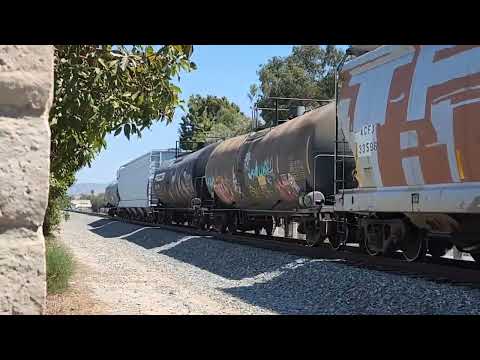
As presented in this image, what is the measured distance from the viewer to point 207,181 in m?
22.3

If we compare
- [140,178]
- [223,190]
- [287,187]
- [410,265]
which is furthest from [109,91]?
[140,178]

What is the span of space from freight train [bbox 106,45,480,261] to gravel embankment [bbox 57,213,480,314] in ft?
3.71

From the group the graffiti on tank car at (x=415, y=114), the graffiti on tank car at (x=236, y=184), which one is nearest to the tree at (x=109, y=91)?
the graffiti on tank car at (x=415, y=114)

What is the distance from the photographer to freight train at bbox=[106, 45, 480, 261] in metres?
7.84

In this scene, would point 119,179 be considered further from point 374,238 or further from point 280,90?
point 374,238

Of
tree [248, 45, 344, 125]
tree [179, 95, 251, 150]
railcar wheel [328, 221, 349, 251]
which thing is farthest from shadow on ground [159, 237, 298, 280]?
tree [179, 95, 251, 150]

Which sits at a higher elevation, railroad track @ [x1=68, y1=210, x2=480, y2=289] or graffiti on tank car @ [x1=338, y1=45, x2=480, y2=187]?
graffiti on tank car @ [x1=338, y1=45, x2=480, y2=187]

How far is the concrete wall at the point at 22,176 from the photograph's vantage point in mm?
1562

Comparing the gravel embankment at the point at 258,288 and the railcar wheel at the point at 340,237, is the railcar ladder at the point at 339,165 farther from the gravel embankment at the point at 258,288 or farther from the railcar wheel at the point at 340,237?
the gravel embankment at the point at 258,288

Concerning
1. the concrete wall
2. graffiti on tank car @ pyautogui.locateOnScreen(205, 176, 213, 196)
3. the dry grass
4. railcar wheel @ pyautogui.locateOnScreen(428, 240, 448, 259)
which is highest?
graffiti on tank car @ pyautogui.locateOnScreen(205, 176, 213, 196)

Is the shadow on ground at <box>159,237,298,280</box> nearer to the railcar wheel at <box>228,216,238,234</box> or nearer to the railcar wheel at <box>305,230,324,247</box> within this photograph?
the railcar wheel at <box>305,230,324,247</box>
